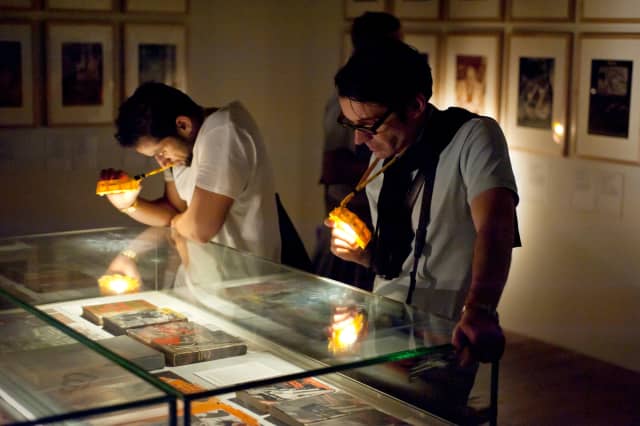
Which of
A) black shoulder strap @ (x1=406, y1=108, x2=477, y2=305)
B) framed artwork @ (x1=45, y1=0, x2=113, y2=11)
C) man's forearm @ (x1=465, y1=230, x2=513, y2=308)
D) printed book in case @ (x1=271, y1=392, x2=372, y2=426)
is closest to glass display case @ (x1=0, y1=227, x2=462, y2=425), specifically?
printed book in case @ (x1=271, y1=392, x2=372, y2=426)

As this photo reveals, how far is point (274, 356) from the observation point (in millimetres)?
2330

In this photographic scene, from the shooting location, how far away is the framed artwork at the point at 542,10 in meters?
6.13

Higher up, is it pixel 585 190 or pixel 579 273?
pixel 585 190

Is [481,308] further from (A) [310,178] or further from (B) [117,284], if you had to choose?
(A) [310,178]

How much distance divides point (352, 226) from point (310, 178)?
535 cm

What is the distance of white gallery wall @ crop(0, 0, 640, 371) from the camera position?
6004mm

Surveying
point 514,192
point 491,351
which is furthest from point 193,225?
point 491,351

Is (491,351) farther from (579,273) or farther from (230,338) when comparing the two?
(579,273)

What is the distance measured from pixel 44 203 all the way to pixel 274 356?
487 cm

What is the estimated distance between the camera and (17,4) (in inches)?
257

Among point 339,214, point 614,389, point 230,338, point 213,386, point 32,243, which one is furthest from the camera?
point 614,389

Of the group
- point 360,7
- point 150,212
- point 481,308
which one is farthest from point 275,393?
point 360,7

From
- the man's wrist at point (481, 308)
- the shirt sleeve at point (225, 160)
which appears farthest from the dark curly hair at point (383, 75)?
the shirt sleeve at point (225, 160)

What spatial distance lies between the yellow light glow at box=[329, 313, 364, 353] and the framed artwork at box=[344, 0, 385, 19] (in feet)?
17.4
